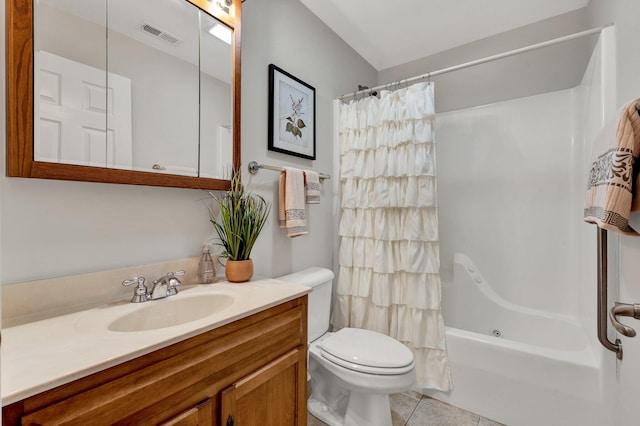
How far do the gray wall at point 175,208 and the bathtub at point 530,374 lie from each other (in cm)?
106

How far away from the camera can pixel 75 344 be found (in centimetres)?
69

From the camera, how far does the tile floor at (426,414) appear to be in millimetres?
1597

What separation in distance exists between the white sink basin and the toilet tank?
0.53 m

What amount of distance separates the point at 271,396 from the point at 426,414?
3.80 feet

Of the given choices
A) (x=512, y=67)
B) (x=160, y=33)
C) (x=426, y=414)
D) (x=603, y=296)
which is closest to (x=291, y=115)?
(x=160, y=33)

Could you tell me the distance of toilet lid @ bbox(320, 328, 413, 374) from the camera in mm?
1321

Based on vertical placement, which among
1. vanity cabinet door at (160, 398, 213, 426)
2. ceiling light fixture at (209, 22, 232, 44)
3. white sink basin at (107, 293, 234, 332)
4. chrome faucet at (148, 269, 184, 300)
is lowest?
vanity cabinet door at (160, 398, 213, 426)

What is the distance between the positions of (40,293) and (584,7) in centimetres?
321

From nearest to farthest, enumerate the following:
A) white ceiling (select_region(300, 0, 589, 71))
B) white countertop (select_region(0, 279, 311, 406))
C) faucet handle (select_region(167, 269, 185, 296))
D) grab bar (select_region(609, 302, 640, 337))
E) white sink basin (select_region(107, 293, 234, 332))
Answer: white countertop (select_region(0, 279, 311, 406)) < grab bar (select_region(609, 302, 640, 337)) < white sink basin (select_region(107, 293, 234, 332)) < faucet handle (select_region(167, 269, 185, 296)) < white ceiling (select_region(300, 0, 589, 71))

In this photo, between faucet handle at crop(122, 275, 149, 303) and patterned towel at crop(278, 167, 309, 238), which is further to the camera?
patterned towel at crop(278, 167, 309, 238)

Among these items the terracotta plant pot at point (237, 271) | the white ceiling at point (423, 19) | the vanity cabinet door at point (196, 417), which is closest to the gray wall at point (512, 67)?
the white ceiling at point (423, 19)

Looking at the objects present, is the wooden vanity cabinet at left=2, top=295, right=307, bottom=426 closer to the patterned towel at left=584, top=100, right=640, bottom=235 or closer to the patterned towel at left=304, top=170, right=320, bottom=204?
the patterned towel at left=304, top=170, right=320, bottom=204

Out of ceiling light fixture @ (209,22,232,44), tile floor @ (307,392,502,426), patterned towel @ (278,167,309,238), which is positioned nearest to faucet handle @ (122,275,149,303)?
patterned towel @ (278,167,309,238)

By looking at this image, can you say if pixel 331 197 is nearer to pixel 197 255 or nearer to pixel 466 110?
pixel 197 255
